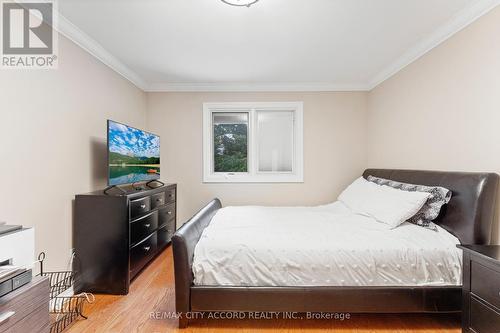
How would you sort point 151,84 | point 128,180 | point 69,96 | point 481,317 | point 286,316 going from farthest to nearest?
point 151,84 → point 128,180 → point 69,96 → point 286,316 → point 481,317

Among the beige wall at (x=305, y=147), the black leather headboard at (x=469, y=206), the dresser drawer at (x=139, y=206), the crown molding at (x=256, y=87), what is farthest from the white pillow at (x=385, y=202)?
the dresser drawer at (x=139, y=206)

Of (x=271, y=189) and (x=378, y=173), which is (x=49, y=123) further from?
(x=378, y=173)

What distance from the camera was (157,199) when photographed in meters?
2.95

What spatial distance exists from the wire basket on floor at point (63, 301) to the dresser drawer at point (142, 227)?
21.5 inches

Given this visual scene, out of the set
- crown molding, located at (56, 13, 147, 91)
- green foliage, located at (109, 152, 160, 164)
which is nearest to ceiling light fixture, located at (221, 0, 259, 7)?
crown molding, located at (56, 13, 147, 91)

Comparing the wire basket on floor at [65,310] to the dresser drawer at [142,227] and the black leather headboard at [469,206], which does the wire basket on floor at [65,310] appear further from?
the black leather headboard at [469,206]

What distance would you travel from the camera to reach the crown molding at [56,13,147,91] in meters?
2.16

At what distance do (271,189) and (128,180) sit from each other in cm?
203

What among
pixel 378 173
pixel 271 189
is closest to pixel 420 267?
pixel 378 173

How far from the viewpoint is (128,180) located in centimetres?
272

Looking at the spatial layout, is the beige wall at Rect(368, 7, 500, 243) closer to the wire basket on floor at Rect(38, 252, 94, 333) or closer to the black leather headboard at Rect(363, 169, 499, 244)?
the black leather headboard at Rect(363, 169, 499, 244)

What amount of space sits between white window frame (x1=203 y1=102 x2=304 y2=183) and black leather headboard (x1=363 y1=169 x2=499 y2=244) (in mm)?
1987

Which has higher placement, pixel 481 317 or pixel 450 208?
pixel 450 208

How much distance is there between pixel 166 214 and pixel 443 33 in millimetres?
3502
